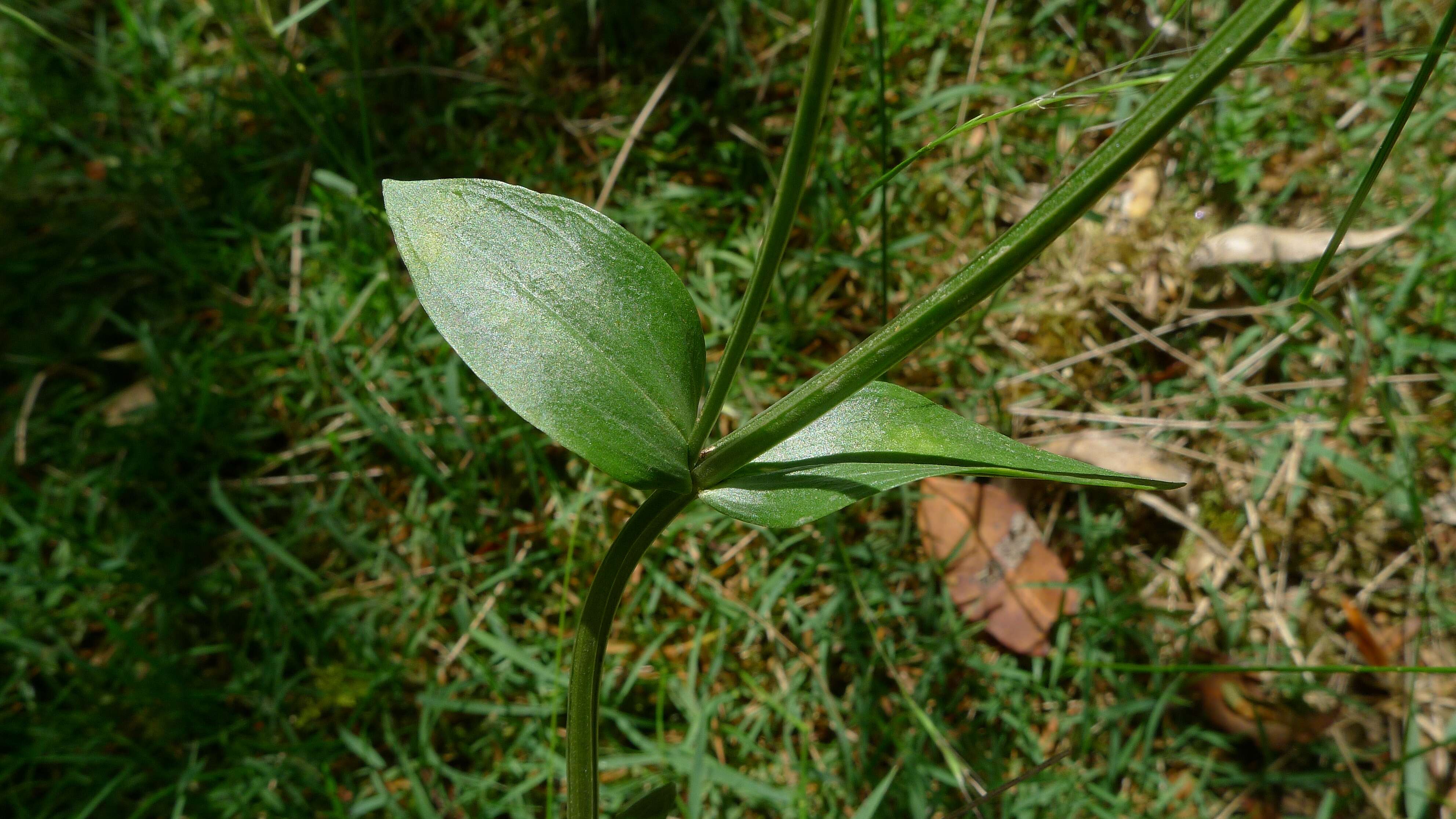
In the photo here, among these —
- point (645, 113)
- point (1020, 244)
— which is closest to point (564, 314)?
point (1020, 244)

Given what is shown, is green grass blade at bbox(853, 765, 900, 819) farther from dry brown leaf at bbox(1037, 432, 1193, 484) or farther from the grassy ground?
dry brown leaf at bbox(1037, 432, 1193, 484)

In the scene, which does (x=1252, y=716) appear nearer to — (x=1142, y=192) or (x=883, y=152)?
(x=1142, y=192)

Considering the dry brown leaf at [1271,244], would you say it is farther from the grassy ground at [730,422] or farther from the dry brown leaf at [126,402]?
the dry brown leaf at [126,402]

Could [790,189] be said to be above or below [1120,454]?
above

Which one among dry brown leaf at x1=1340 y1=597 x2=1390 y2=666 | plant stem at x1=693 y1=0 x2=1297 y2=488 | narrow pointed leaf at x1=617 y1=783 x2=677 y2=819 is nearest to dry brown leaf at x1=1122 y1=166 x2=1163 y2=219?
dry brown leaf at x1=1340 y1=597 x2=1390 y2=666

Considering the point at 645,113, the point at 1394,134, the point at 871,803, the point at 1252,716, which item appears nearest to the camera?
the point at 1394,134

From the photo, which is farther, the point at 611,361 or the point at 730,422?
the point at 730,422

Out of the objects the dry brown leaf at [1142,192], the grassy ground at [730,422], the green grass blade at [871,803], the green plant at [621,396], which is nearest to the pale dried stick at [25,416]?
the grassy ground at [730,422]

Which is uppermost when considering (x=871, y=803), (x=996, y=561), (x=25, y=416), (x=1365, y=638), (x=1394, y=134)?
(x=1394, y=134)
